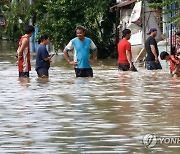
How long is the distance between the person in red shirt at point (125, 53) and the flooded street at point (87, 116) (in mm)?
2908

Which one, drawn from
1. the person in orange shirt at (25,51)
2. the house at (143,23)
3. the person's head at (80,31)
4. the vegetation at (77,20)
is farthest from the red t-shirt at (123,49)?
the vegetation at (77,20)

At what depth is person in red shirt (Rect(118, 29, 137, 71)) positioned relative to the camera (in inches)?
783

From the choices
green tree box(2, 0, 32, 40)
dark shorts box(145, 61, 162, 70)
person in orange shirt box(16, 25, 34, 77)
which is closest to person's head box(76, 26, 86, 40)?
person in orange shirt box(16, 25, 34, 77)

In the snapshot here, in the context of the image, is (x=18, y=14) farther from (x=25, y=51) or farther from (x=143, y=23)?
(x=25, y=51)

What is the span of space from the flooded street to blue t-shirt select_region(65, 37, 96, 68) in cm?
99

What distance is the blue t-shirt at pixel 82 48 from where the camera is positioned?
693 inches

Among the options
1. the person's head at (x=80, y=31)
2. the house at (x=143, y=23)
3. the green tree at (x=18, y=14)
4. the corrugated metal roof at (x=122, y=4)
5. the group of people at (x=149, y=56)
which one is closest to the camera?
the person's head at (x=80, y=31)

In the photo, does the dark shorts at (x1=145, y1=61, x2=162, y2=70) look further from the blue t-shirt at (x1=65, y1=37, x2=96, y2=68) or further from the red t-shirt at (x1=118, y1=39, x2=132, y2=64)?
the blue t-shirt at (x1=65, y1=37, x2=96, y2=68)

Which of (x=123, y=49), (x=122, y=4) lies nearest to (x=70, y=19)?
(x=122, y=4)

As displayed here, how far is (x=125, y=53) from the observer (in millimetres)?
20078

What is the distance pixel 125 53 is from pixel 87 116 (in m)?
9.57

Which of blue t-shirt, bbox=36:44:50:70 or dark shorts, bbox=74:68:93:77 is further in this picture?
blue t-shirt, bbox=36:44:50:70

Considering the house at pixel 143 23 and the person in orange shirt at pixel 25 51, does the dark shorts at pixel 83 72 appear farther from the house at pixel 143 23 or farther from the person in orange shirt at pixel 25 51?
the house at pixel 143 23

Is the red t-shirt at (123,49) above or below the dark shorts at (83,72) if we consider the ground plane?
above
